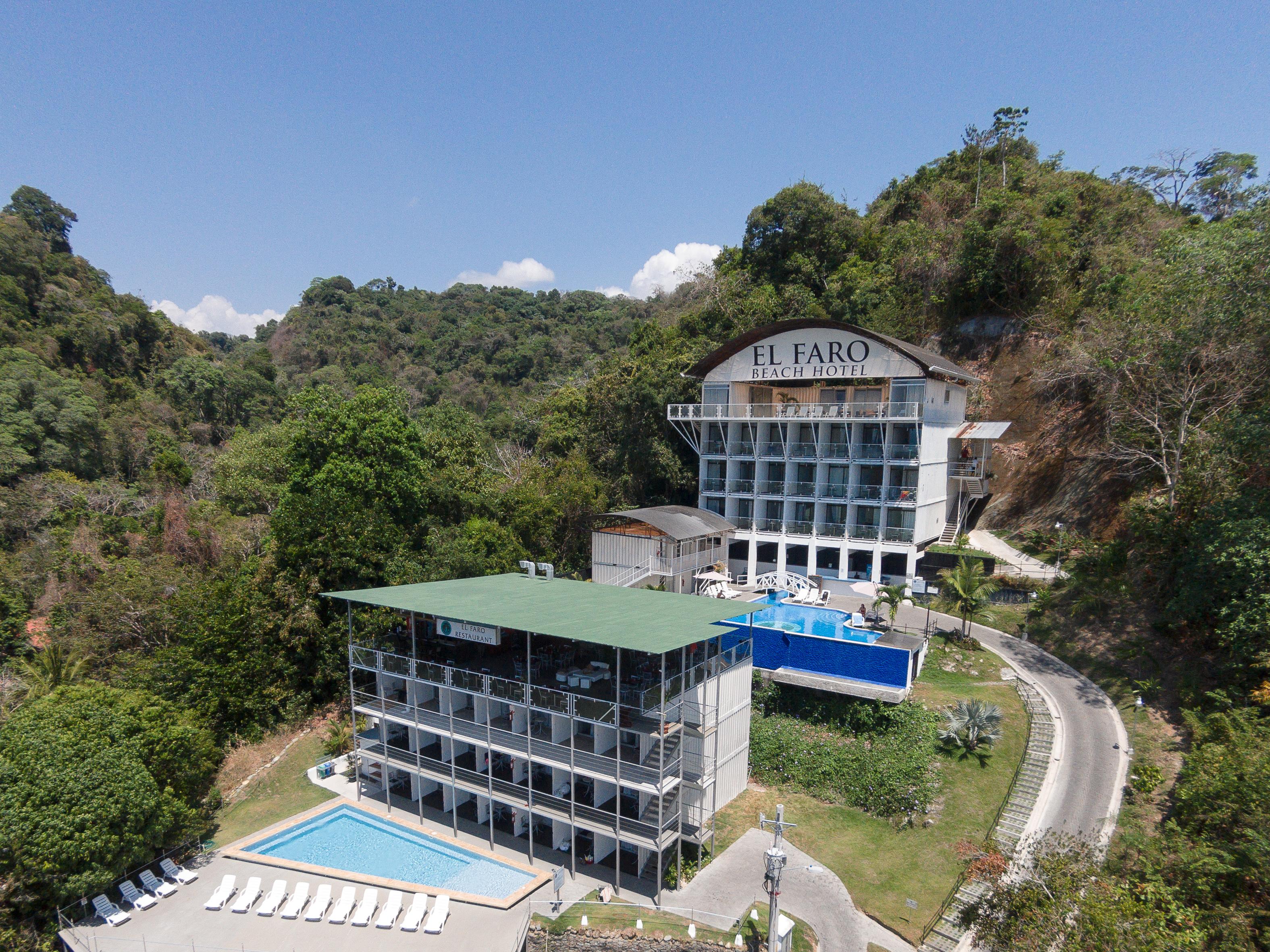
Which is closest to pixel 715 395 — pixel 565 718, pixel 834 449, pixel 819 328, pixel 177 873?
pixel 819 328

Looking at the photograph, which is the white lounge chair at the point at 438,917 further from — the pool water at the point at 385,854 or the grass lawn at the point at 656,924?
the grass lawn at the point at 656,924

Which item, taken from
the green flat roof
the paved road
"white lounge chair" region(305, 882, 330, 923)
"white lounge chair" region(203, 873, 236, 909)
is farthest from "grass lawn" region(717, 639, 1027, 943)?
"white lounge chair" region(203, 873, 236, 909)

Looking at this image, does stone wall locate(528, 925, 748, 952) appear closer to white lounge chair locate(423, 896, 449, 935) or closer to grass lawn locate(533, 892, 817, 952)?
grass lawn locate(533, 892, 817, 952)

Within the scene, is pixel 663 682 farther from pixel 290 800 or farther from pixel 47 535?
pixel 47 535

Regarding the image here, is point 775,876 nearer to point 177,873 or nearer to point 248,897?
point 248,897

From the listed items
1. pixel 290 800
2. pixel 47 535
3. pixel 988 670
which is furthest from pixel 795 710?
pixel 47 535

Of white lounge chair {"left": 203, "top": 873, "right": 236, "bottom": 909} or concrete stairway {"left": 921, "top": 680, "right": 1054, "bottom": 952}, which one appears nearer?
concrete stairway {"left": 921, "top": 680, "right": 1054, "bottom": 952}
